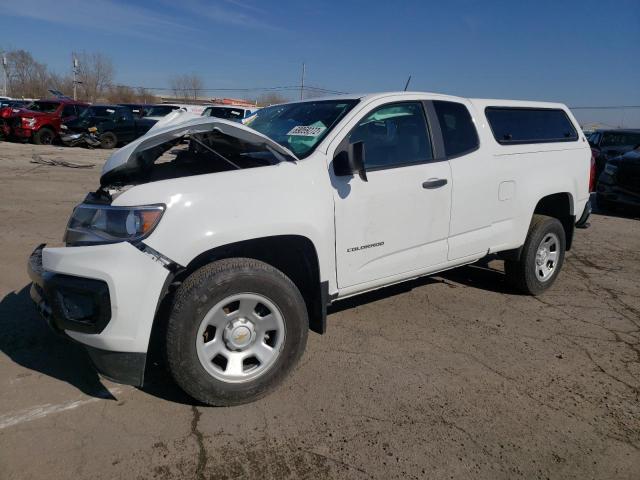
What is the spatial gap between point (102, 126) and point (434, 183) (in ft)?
60.0

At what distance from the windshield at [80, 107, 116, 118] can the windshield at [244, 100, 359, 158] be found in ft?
55.7

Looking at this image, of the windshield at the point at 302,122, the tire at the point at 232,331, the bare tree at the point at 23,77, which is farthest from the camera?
the bare tree at the point at 23,77

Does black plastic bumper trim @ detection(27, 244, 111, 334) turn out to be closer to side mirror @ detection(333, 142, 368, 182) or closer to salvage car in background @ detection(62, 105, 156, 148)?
side mirror @ detection(333, 142, 368, 182)

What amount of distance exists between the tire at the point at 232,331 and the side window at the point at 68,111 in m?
20.1

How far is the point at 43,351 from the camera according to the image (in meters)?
3.54

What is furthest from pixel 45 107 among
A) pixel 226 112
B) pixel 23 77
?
pixel 23 77

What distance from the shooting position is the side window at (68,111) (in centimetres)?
1988

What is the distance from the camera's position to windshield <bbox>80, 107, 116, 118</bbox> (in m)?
19.2

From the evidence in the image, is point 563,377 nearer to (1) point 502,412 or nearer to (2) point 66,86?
(1) point 502,412

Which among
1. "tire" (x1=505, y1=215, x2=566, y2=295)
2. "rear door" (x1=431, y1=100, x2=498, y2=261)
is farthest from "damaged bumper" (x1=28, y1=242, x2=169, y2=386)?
"tire" (x1=505, y1=215, x2=566, y2=295)

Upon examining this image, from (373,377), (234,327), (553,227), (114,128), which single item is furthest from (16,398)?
(114,128)

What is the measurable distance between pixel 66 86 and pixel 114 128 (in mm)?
80861

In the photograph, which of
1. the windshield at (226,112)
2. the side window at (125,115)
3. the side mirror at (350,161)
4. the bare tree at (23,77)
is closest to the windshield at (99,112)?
the side window at (125,115)

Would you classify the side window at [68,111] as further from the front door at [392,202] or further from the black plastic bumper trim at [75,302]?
the black plastic bumper trim at [75,302]
